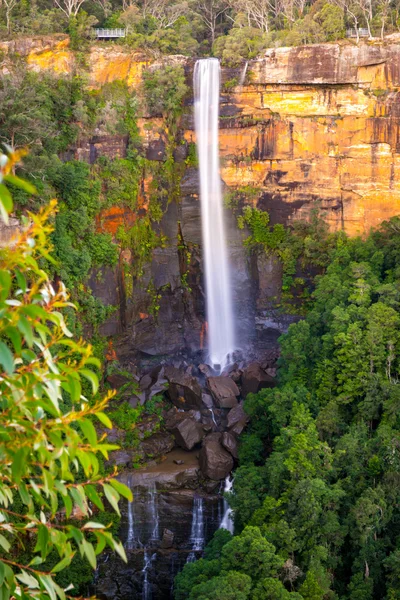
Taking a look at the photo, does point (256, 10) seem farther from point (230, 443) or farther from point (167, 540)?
point (167, 540)

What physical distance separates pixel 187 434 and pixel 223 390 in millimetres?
1995

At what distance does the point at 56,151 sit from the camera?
20359 mm

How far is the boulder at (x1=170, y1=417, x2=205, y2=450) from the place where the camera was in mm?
18516

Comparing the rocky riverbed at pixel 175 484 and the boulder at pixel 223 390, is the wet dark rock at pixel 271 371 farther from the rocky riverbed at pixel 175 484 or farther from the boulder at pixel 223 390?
the boulder at pixel 223 390

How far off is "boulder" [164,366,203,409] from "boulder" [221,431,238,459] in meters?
2.11

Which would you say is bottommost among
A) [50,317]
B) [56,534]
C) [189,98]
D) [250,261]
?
[250,261]

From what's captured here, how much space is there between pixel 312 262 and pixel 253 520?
34.3 feet

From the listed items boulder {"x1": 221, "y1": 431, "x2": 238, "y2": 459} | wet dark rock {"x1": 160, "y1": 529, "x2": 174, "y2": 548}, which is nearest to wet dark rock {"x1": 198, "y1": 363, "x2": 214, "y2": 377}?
boulder {"x1": 221, "y1": 431, "x2": 238, "y2": 459}

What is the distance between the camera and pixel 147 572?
16.7 metres

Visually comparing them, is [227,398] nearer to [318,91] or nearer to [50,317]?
[318,91]

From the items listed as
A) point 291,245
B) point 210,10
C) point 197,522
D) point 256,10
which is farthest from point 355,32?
point 197,522

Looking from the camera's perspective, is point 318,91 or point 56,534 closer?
point 56,534

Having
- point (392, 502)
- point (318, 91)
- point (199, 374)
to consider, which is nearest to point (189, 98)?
point (318, 91)

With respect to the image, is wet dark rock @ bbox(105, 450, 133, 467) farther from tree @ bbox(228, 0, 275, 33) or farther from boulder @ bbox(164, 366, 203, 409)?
tree @ bbox(228, 0, 275, 33)
